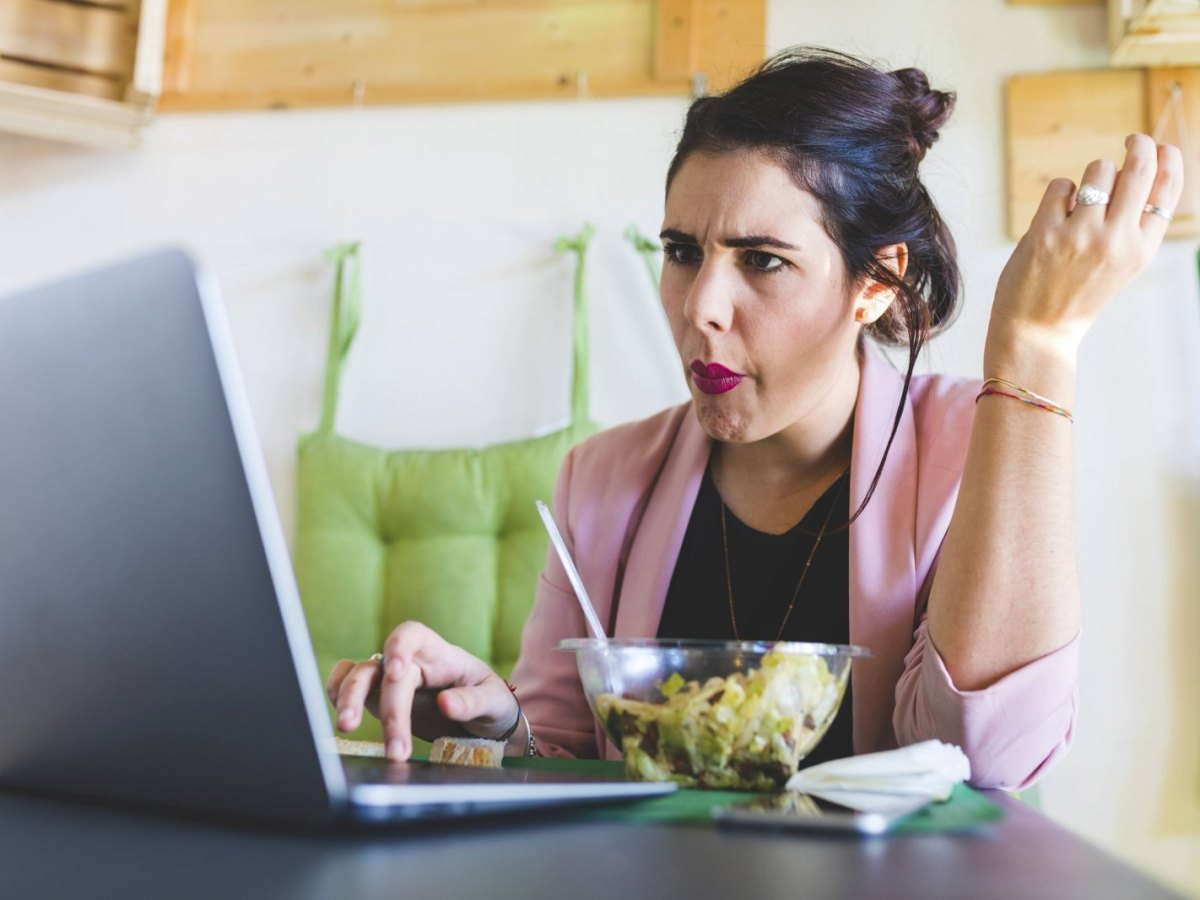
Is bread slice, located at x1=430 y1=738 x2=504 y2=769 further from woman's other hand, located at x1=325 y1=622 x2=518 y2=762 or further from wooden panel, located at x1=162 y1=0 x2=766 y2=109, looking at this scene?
wooden panel, located at x1=162 y1=0 x2=766 y2=109

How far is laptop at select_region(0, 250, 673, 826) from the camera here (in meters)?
0.39

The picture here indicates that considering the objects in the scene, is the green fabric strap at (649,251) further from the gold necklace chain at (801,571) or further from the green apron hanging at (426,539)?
the gold necklace chain at (801,571)

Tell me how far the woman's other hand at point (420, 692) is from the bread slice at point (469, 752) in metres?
0.02

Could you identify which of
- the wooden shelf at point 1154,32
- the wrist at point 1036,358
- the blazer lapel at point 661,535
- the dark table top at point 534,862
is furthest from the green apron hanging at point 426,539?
the dark table top at point 534,862

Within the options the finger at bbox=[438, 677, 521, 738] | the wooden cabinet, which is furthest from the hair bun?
the wooden cabinet

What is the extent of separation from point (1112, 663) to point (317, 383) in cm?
165

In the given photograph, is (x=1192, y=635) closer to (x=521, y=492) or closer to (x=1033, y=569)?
(x=521, y=492)

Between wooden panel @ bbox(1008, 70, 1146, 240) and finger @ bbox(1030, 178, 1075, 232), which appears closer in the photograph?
finger @ bbox(1030, 178, 1075, 232)

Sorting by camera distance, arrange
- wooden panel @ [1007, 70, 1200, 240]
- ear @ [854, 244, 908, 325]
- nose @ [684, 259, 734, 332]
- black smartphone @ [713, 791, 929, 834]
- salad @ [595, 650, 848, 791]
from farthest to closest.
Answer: wooden panel @ [1007, 70, 1200, 240], ear @ [854, 244, 908, 325], nose @ [684, 259, 734, 332], salad @ [595, 650, 848, 791], black smartphone @ [713, 791, 929, 834]

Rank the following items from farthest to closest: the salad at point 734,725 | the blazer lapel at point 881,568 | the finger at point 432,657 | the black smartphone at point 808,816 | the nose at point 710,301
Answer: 1. the nose at point 710,301
2. the blazer lapel at point 881,568
3. the finger at point 432,657
4. the salad at point 734,725
5. the black smartphone at point 808,816

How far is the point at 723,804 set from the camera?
0.55 m

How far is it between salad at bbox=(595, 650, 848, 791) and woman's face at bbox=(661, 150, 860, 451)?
519 mm

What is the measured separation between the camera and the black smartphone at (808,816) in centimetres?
46

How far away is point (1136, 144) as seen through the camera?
31.7 inches
